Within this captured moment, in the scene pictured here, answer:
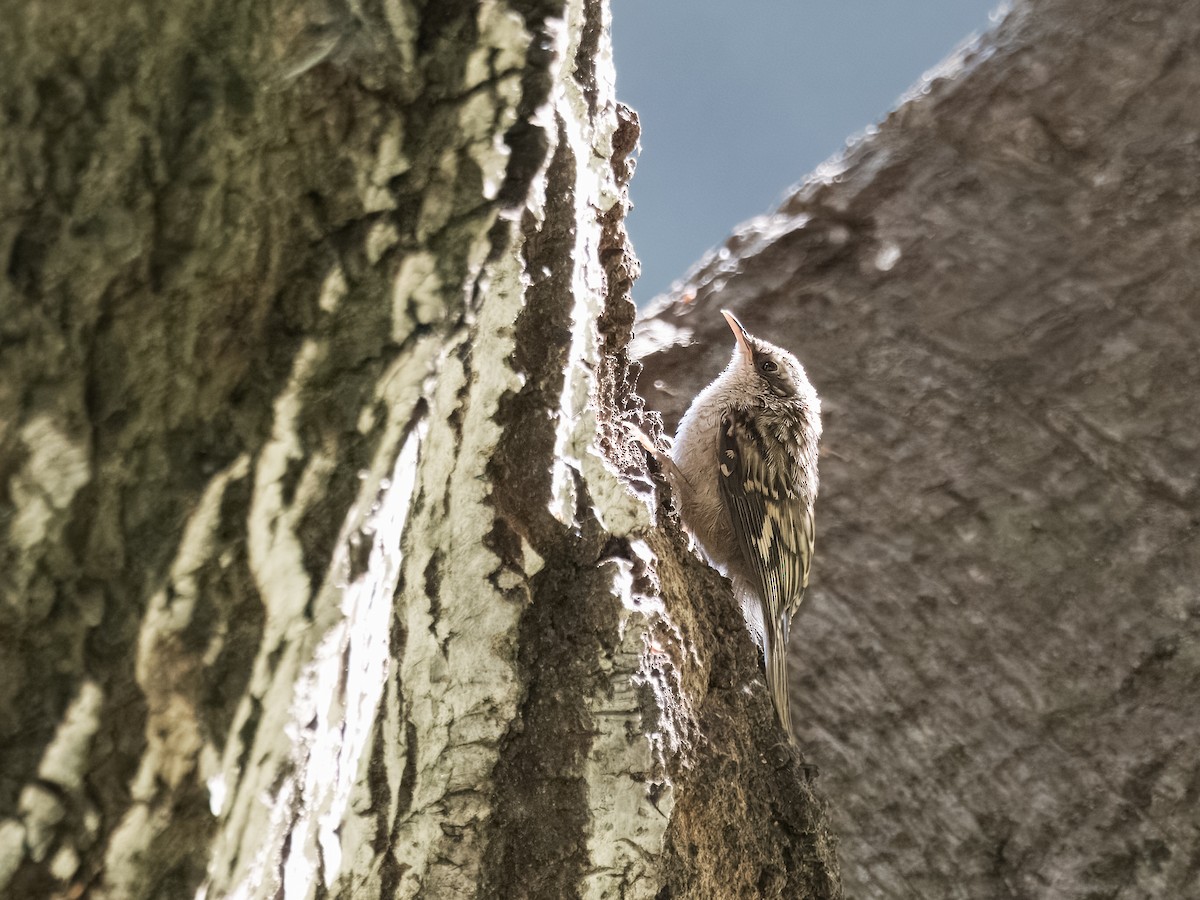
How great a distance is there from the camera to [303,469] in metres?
1.07

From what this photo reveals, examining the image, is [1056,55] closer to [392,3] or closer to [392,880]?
[392,3]

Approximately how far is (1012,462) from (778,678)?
97 cm

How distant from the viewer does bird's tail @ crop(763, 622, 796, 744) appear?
1881 mm

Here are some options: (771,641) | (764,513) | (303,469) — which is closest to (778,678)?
(771,641)

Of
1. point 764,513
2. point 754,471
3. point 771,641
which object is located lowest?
point 771,641

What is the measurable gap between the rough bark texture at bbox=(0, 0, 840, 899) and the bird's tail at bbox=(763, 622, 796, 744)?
45 cm

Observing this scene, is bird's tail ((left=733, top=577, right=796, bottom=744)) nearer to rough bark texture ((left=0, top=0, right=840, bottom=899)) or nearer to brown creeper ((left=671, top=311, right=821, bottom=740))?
brown creeper ((left=671, top=311, right=821, bottom=740))

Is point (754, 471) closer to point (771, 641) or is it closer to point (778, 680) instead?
point (771, 641)

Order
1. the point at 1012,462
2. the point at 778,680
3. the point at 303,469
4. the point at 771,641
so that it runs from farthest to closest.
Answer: the point at 1012,462, the point at 771,641, the point at 778,680, the point at 303,469

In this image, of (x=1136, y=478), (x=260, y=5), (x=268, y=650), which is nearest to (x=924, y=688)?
(x=1136, y=478)

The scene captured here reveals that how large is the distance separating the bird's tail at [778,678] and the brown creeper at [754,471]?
215 mm

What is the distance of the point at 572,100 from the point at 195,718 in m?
0.85

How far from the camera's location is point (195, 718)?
103 centimetres

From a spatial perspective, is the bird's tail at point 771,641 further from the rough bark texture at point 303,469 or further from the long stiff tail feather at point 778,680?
the rough bark texture at point 303,469
